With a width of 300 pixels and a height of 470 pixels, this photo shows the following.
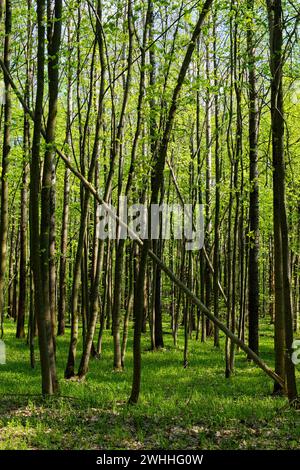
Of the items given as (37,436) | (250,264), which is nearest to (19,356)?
(250,264)

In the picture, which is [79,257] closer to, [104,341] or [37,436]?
[37,436]

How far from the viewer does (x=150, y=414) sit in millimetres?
6527

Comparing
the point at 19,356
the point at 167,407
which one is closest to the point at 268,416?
the point at 167,407

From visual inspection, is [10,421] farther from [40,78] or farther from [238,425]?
[40,78]

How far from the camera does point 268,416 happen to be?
6.44 meters

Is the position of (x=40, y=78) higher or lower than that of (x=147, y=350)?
higher

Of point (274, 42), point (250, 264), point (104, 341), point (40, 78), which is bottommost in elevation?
point (104, 341)

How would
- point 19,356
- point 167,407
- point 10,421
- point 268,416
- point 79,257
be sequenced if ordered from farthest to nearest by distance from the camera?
point 19,356
point 79,257
point 167,407
point 268,416
point 10,421

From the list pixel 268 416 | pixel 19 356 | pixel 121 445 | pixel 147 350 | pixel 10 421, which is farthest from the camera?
pixel 147 350

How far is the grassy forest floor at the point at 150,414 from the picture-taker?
5391 millimetres

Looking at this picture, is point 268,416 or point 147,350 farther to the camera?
point 147,350

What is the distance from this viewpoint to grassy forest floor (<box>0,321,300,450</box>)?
539 centimetres

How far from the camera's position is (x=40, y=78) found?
6570 millimetres
